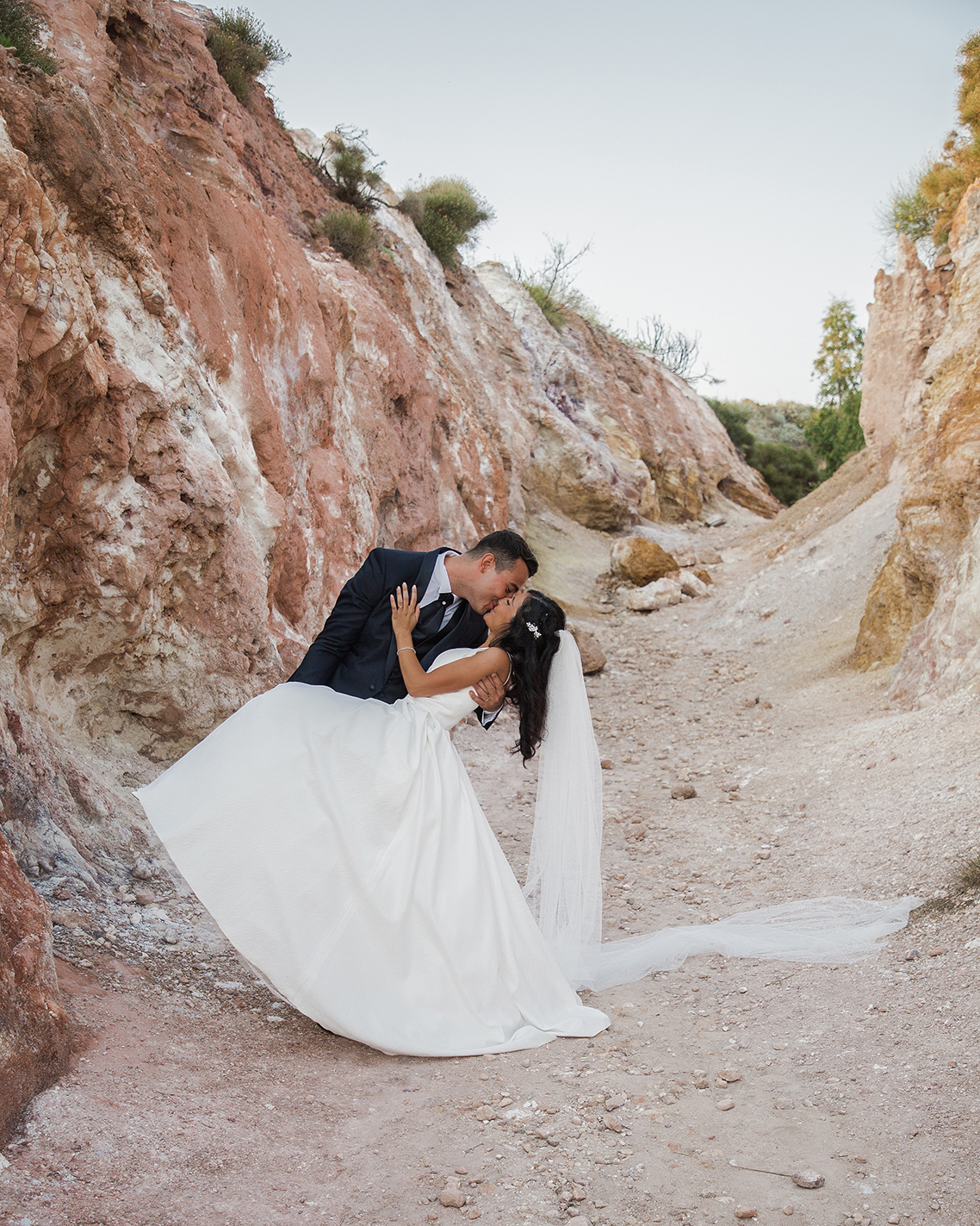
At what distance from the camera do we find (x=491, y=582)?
3838 mm

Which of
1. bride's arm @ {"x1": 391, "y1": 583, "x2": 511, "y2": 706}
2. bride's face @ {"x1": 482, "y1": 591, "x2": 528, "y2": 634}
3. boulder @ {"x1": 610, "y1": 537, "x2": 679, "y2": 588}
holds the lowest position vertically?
bride's arm @ {"x1": 391, "y1": 583, "x2": 511, "y2": 706}

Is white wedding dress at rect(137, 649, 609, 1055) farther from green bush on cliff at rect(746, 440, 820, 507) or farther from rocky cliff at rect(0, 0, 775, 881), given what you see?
green bush on cliff at rect(746, 440, 820, 507)

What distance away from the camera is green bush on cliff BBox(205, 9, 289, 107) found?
11.2 metres

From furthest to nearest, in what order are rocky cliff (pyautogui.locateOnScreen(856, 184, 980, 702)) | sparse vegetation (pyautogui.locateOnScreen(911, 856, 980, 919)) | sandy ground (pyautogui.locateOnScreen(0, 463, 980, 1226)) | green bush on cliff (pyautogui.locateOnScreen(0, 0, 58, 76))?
1. rocky cliff (pyautogui.locateOnScreen(856, 184, 980, 702))
2. green bush on cliff (pyautogui.locateOnScreen(0, 0, 58, 76))
3. sparse vegetation (pyautogui.locateOnScreen(911, 856, 980, 919))
4. sandy ground (pyautogui.locateOnScreen(0, 463, 980, 1226))

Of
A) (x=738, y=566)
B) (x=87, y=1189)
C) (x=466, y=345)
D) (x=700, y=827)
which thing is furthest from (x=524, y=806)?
(x=466, y=345)

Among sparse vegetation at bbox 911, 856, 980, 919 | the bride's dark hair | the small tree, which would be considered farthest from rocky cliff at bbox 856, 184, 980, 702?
the small tree

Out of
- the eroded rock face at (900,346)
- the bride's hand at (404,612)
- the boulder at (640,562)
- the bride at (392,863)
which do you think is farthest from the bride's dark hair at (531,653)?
the boulder at (640,562)

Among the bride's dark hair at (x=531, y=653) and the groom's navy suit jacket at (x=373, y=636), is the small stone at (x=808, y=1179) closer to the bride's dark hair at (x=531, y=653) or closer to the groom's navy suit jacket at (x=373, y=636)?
the bride's dark hair at (x=531, y=653)

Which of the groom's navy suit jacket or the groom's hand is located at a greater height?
the groom's navy suit jacket

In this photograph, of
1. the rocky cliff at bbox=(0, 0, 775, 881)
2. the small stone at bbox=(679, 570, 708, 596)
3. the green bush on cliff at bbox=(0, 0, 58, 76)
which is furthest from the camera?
the small stone at bbox=(679, 570, 708, 596)

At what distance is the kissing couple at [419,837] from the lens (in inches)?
125

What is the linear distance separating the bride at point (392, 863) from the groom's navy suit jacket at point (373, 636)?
93 millimetres

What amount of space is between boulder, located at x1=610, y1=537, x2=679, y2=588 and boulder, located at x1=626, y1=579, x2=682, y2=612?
70cm

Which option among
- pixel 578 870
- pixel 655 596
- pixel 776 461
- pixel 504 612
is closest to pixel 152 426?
pixel 504 612
